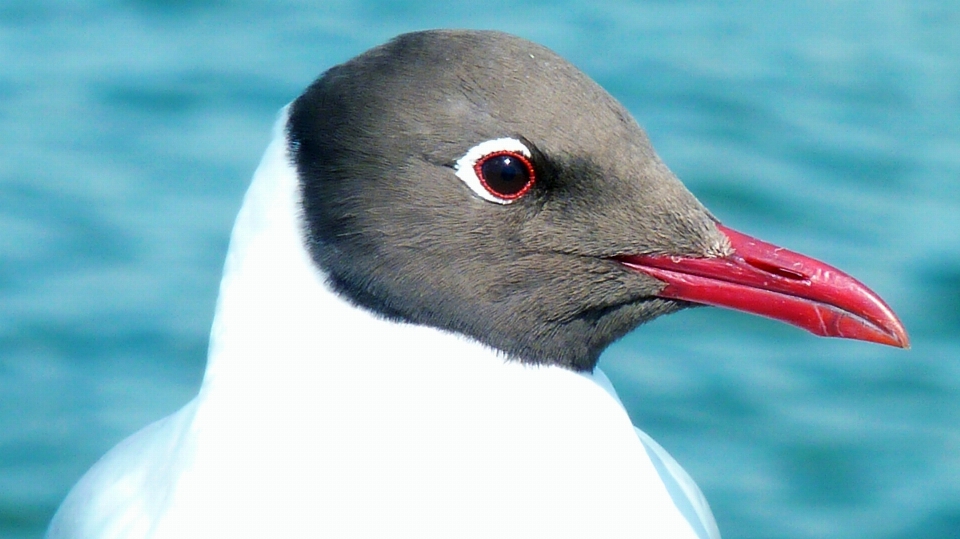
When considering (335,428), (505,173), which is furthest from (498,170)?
(335,428)

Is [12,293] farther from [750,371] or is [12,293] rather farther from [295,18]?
[750,371]

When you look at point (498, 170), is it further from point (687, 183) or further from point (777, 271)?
point (687, 183)

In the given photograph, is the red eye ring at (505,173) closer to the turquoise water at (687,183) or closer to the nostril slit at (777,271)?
the nostril slit at (777,271)

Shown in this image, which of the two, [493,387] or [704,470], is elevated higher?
[704,470]

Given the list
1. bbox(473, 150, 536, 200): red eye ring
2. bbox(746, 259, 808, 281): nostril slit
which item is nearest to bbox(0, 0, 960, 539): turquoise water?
bbox(746, 259, 808, 281): nostril slit

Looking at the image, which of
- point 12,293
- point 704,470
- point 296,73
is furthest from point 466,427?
point 296,73

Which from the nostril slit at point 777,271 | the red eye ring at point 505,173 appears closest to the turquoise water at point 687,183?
the nostril slit at point 777,271
